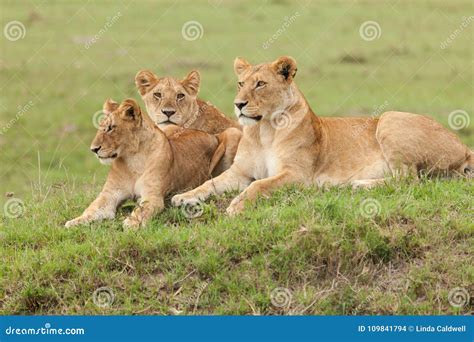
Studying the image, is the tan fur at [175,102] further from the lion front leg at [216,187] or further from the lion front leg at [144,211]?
the lion front leg at [144,211]

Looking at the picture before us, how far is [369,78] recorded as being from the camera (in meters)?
21.8

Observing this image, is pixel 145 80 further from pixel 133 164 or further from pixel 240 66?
pixel 133 164

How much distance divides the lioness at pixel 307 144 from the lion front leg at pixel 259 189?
0.01 m

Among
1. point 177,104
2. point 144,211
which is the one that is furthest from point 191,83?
point 144,211

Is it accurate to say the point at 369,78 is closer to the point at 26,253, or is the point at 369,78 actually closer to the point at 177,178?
the point at 177,178

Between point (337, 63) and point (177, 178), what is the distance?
1374 centimetres

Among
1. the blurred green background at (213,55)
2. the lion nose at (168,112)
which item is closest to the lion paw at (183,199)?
the lion nose at (168,112)

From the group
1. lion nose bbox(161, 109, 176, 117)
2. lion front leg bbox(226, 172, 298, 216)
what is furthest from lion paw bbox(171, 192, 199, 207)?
lion nose bbox(161, 109, 176, 117)

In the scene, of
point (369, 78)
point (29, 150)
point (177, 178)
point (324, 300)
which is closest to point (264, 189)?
point (177, 178)

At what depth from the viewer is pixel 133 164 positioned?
9320 millimetres

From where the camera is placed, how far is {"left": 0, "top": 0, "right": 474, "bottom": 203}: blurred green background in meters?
19.5

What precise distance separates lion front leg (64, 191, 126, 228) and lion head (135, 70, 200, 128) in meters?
1.40

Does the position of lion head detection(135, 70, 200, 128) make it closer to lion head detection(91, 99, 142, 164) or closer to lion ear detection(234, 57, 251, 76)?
lion ear detection(234, 57, 251, 76)

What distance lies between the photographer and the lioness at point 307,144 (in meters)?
9.47
